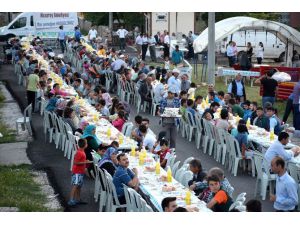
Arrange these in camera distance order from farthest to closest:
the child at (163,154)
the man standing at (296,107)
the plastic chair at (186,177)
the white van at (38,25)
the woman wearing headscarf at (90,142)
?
the white van at (38,25)
the man standing at (296,107)
the woman wearing headscarf at (90,142)
the child at (163,154)
the plastic chair at (186,177)

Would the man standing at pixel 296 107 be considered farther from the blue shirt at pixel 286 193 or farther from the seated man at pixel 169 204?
the seated man at pixel 169 204

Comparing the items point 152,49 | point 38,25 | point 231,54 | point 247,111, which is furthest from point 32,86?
point 38,25

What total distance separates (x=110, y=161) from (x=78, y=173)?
2.15 feet

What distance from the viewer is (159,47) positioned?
41.0 metres

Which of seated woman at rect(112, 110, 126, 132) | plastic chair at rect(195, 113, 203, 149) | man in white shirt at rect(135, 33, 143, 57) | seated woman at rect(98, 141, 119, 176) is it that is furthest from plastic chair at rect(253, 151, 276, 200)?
man in white shirt at rect(135, 33, 143, 57)

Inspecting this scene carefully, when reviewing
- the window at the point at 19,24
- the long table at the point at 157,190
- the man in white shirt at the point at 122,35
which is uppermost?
the window at the point at 19,24

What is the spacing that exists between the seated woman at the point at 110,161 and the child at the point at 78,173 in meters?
0.33

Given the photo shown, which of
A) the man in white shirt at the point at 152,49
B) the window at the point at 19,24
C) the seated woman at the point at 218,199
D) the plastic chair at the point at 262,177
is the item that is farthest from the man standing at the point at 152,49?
the seated woman at the point at 218,199

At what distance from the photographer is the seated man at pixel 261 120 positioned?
18.6 meters

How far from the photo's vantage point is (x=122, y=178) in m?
13.3

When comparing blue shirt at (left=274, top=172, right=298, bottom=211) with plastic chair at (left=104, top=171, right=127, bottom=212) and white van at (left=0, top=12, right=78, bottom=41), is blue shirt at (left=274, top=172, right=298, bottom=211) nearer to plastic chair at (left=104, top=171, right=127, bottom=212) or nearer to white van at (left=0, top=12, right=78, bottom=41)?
plastic chair at (left=104, top=171, right=127, bottom=212)

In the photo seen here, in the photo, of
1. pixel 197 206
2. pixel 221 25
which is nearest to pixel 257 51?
pixel 221 25

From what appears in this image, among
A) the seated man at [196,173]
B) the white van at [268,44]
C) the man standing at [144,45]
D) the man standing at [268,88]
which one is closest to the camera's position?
the seated man at [196,173]

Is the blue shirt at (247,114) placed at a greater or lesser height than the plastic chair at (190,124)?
greater
